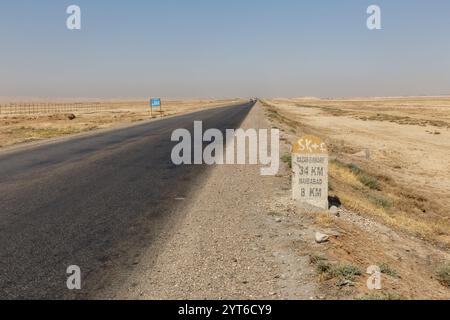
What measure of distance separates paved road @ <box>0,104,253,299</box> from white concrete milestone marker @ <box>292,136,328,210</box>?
8.15 ft

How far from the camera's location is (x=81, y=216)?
23.9ft

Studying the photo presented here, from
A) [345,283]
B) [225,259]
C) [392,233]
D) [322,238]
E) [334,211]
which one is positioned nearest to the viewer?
[345,283]

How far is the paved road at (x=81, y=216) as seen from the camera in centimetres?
486

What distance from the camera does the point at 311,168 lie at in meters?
7.77

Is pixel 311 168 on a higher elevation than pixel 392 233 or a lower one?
higher

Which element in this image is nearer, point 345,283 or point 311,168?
point 345,283

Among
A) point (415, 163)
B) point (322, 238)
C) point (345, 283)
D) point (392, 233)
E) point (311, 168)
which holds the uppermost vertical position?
point (311, 168)

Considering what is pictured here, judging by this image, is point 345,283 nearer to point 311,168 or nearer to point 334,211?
point 334,211

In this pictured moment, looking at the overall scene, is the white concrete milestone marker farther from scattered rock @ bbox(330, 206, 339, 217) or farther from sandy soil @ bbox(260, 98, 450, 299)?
sandy soil @ bbox(260, 98, 450, 299)

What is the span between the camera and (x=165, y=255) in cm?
554

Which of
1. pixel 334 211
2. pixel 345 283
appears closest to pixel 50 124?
pixel 334 211

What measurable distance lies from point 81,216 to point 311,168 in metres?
4.29

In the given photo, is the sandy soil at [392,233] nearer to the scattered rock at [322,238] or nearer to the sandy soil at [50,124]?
the scattered rock at [322,238]

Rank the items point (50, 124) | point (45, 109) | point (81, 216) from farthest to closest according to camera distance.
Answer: point (45, 109) → point (50, 124) → point (81, 216)
